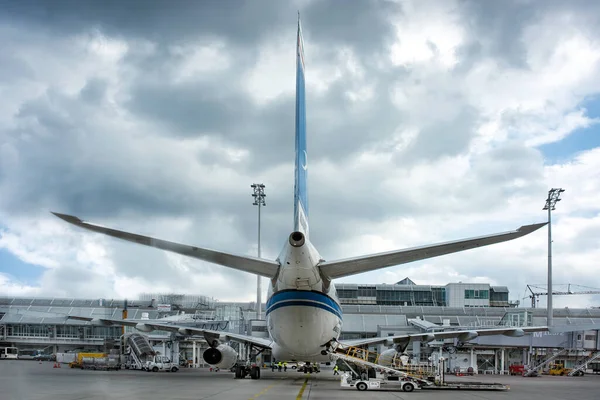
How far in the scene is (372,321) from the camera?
239 ft

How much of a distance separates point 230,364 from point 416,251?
19.0 m

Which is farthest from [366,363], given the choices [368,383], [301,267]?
[301,267]

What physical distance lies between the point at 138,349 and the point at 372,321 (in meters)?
34.4

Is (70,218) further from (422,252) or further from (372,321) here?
(372,321)

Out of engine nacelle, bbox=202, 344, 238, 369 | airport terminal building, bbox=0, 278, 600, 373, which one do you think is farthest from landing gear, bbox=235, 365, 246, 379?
airport terminal building, bbox=0, 278, 600, 373

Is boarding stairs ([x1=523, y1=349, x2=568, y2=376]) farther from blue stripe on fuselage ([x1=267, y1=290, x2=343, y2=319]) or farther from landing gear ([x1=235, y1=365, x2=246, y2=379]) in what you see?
blue stripe on fuselage ([x1=267, y1=290, x2=343, y2=319])

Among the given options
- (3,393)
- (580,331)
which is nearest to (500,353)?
(580,331)

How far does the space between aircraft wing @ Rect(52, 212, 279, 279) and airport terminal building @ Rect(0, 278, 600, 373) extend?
2773cm

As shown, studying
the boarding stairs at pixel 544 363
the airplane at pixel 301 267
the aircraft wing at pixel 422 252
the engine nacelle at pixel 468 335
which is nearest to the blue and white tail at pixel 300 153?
the airplane at pixel 301 267

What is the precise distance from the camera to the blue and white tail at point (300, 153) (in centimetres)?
2403

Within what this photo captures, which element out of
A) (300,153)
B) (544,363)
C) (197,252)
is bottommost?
(544,363)

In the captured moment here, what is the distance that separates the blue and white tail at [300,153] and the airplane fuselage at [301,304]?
2989 millimetres

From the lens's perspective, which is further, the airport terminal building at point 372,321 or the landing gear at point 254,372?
the airport terminal building at point 372,321

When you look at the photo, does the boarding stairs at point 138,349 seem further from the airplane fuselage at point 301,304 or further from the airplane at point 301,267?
the airplane fuselage at point 301,304
